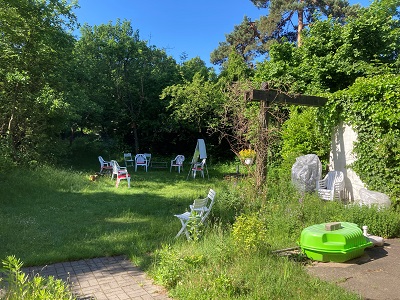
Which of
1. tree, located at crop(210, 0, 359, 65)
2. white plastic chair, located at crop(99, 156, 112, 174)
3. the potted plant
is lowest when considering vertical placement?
white plastic chair, located at crop(99, 156, 112, 174)

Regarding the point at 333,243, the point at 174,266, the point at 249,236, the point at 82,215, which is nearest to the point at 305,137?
the point at 333,243

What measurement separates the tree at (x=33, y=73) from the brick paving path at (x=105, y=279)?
26.0ft

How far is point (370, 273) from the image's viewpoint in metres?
3.67

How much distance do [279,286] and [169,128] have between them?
14421 millimetres

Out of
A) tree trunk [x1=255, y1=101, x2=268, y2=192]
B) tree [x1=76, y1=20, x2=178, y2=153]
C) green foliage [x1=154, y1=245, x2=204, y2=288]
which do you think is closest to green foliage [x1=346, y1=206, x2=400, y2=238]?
tree trunk [x1=255, y1=101, x2=268, y2=192]

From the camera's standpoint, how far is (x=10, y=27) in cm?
1035

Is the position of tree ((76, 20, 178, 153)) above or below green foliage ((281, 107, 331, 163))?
above

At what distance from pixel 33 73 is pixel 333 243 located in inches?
456

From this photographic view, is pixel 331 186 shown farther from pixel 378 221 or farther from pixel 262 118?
pixel 262 118

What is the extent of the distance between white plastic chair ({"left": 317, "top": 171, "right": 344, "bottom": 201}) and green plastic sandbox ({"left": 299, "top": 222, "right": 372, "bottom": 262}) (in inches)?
123

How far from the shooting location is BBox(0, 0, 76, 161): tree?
34.1 feet

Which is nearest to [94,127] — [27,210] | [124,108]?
[124,108]

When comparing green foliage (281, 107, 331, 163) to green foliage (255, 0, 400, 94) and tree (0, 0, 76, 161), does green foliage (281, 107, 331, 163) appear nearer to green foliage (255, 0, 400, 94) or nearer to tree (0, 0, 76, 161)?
green foliage (255, 0, 400, 94)

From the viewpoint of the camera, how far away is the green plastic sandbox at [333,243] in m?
3.76
